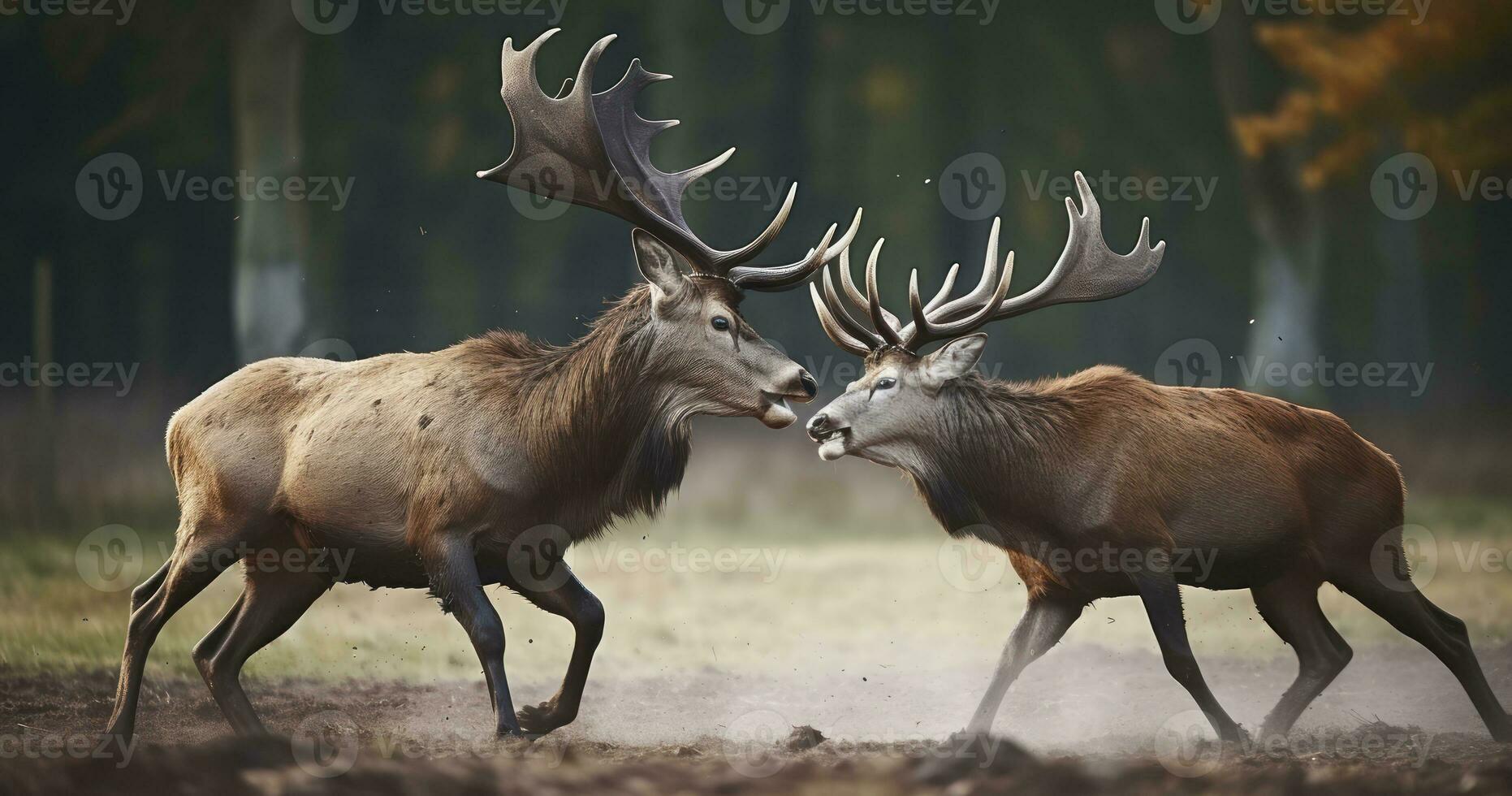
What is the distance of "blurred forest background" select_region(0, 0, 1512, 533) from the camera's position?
1356cm

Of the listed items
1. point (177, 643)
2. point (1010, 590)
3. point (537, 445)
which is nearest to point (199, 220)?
point (177, 643)

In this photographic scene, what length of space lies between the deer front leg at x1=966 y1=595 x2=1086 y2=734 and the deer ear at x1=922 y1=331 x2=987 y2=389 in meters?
1.17

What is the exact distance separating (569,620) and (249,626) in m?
1.65

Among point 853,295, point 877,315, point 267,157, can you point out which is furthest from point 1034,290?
point 267,157

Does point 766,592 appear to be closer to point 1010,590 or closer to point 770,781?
point 1010,590

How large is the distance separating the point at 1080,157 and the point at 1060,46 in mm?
1620

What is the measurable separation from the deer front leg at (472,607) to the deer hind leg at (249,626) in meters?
0.91

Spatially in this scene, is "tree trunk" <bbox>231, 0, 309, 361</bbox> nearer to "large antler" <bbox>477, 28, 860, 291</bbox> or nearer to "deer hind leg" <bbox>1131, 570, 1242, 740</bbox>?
"large antler" <bbox>477, 28, 860, 291</bbox>

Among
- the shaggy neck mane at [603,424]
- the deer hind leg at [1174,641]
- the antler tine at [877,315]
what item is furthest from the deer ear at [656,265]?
the deer hind leg at [1174,641]

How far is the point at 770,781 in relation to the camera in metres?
5.16

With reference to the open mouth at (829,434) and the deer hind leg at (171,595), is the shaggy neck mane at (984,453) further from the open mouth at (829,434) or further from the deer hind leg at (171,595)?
the deer hind leg at (171,595)

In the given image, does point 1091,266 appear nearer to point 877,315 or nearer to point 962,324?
point 962,324

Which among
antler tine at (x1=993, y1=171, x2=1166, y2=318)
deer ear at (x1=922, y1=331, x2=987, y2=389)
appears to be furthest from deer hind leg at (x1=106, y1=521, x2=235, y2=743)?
antler tine at (x1=993, y1=171, x2=1166, y2=318)

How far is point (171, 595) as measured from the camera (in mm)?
6902
